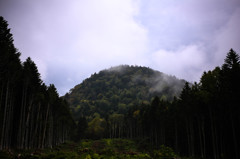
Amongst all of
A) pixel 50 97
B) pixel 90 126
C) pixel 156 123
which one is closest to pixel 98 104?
pixel 90 126

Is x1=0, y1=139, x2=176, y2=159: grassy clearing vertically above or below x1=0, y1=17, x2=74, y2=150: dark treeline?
below

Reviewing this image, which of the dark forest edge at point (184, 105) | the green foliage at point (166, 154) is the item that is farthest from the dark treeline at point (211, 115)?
the green foliage at point (166, 154)

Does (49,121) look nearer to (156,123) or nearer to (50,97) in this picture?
(50,97)

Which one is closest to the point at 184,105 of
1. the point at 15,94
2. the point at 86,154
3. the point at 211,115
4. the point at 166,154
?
the point at 211,115

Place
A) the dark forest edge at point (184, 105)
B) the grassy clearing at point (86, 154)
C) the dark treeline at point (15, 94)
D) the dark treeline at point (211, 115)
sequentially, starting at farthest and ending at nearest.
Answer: the dark treeline at point (211, 115) < the dark forest edge at point (184, 105) < the dark treeline at point (15, 94) < the grassy clearing at point (86, 154)

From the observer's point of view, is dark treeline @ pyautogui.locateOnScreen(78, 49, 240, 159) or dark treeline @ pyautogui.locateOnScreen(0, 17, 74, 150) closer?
dark treeline @ pyautogui.locateOnScreen(0, 17, 74, 150)

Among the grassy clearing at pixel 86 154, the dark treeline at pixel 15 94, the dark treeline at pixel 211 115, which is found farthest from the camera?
the dark treeline at pixel 211 115

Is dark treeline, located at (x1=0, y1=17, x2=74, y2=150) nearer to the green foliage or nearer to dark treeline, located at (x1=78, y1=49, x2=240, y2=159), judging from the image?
the green foliage

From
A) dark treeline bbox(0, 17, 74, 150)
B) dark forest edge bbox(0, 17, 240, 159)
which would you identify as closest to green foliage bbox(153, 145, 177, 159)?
dark forest edge bbox(0, 17, 240, 159)

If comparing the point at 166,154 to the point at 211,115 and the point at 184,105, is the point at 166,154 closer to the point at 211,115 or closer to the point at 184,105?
the point at 211,115

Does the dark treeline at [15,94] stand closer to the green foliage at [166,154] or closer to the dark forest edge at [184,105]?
the dark forest edge at [184,105]

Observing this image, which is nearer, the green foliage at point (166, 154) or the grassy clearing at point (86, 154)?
the grassy clearing at point (86, 154)

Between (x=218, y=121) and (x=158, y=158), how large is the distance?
1131 cm

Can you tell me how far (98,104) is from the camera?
142m
